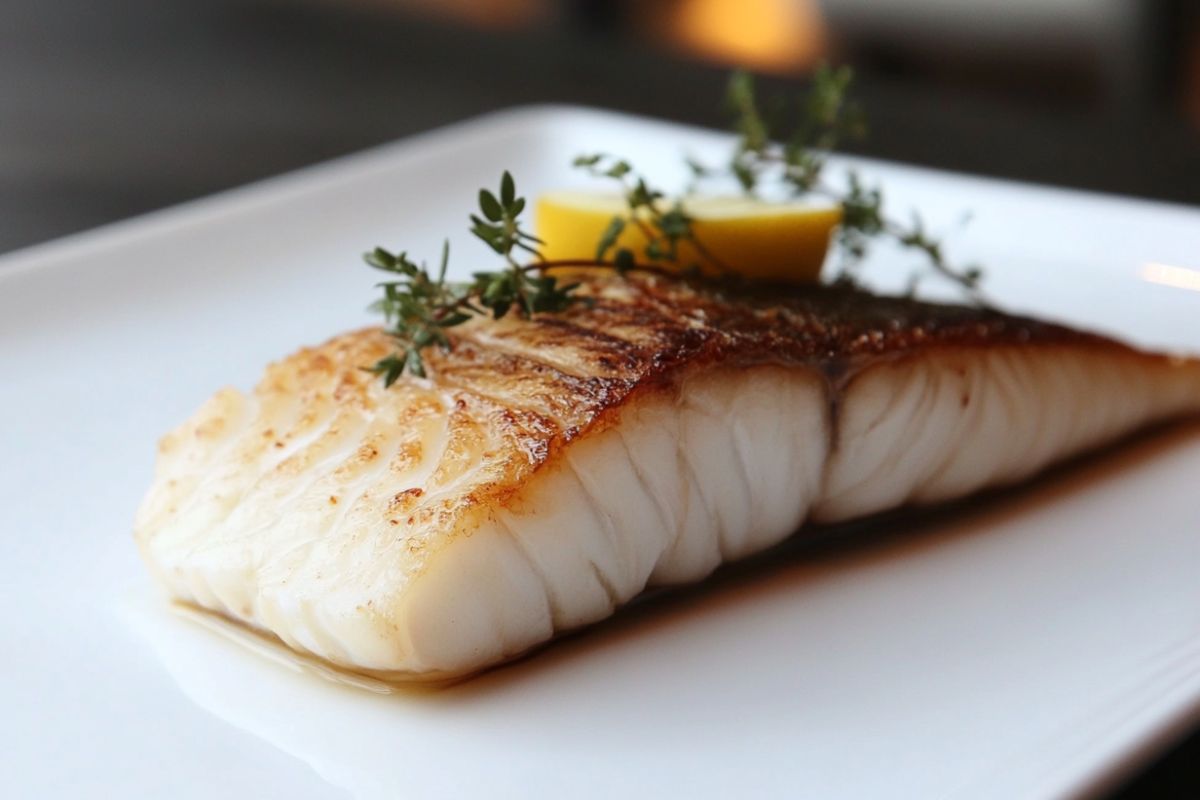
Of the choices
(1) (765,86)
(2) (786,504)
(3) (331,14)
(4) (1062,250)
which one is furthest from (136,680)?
(3) (331,14)

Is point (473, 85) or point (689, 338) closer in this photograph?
point (689, 338)

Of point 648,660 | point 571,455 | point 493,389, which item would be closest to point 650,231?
point 493,389

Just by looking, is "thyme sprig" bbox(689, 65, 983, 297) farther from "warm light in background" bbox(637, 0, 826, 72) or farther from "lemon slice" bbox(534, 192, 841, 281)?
"warm light in background" bbox(637, 0, 826, 72)

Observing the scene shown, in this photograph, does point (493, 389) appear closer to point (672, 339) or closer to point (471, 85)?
point (672, 339)

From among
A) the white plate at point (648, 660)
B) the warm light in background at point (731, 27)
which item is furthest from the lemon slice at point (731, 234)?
the warm light in background at point (731, 27)

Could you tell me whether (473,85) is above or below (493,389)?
below

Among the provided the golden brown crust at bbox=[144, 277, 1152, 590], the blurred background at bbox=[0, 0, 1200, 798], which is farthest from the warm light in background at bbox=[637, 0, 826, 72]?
the golden brown crust at bbox=[144, 277, 1152, 590]
